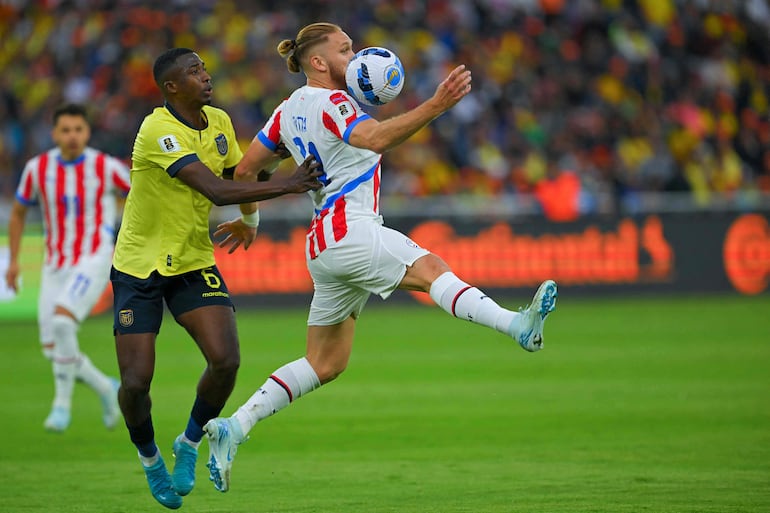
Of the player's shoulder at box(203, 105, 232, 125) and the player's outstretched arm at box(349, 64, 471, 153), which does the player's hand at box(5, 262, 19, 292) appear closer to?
the player's shoulder at box(203, 105, 232, 125)

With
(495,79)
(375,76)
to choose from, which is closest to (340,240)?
(375,76)

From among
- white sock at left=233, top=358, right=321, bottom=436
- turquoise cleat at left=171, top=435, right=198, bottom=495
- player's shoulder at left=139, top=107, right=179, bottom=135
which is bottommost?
turquoise cleat at left=171, top=435, right=198, bottom=495

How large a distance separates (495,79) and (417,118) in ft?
58.6

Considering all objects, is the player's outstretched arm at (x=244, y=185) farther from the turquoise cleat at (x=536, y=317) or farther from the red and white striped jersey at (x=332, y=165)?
the turquoise cleat at (x=536, y=317)

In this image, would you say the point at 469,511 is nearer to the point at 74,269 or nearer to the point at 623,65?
the point at 74,269

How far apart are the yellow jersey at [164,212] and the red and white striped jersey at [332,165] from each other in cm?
62

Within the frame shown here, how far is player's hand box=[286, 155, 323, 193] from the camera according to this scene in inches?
255

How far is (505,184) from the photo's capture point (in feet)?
70.9

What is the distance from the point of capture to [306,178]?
652 cm

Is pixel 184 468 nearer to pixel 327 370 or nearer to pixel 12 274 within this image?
pixel 327 370

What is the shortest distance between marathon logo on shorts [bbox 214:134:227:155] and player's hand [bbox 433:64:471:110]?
158 centimetres

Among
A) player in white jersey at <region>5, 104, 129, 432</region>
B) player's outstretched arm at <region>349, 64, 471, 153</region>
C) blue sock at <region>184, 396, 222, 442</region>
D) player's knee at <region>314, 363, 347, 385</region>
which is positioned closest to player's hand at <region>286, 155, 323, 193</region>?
player's outstretched arm at <region>349, 64, 471, 153</region>

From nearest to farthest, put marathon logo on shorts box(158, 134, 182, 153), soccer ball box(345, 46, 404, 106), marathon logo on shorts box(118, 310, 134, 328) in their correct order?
1. soccer ball box(345, 46, 404, 106)
2. marathon logo on shorts box(158, 134, 182, 153)
3. marathon logo on shorts box(118, 310, 134, 328)

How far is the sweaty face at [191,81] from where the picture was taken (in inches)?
272
